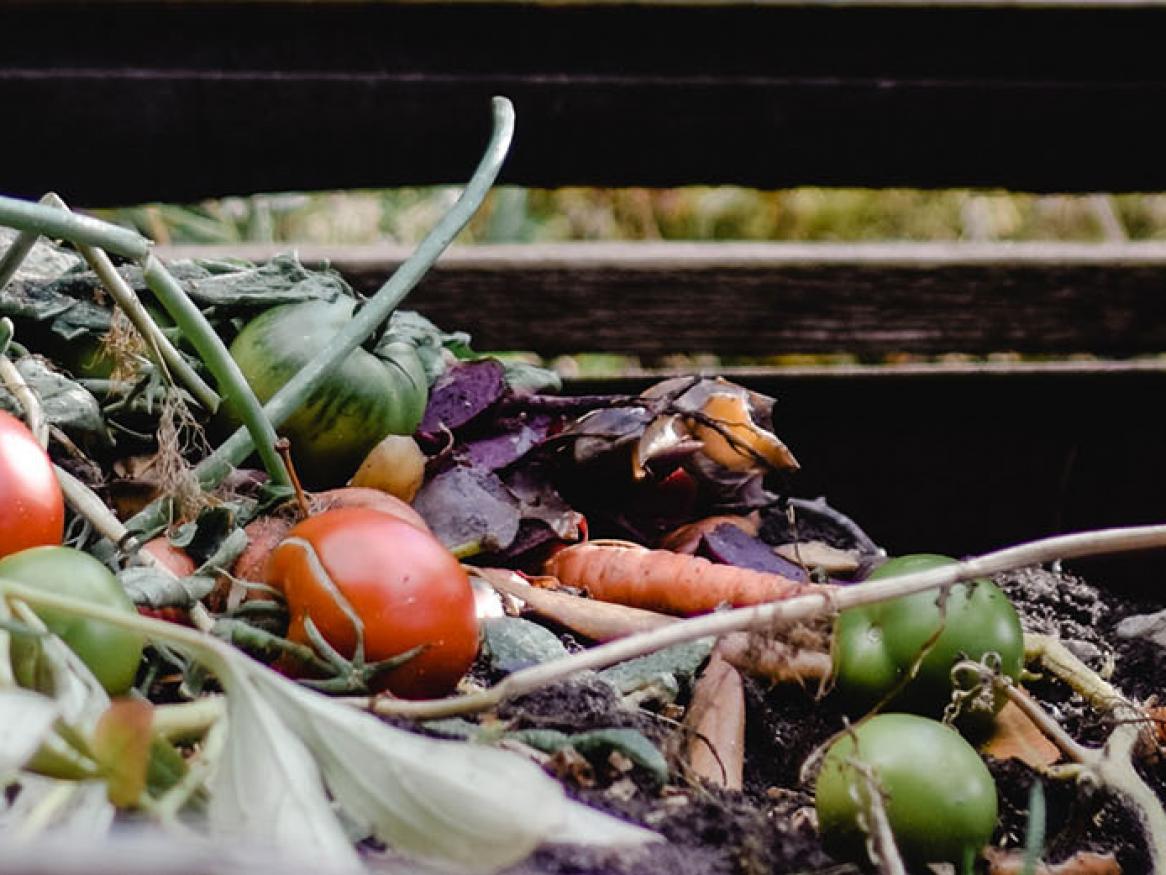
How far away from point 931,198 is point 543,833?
12.7 feet

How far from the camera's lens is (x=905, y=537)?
216cm

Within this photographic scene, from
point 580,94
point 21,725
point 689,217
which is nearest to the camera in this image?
point 21,725

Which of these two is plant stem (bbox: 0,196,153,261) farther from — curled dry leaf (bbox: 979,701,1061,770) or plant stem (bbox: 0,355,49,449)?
curled dry leaf (bbox: 979,701,1061,770)

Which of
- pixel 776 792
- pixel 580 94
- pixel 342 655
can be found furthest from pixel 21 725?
pixel 580 94

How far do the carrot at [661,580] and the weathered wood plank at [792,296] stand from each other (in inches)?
27.5

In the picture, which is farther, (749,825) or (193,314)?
(193,314)

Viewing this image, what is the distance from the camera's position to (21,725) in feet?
1.78

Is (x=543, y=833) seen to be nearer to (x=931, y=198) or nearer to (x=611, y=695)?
(x=611, y=695)

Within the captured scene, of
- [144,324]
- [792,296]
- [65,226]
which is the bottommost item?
[792,296]

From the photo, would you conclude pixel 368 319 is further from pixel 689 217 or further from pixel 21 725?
pixel 689 217

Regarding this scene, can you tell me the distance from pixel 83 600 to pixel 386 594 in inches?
7.8

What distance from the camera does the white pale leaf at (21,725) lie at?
524 millimetres

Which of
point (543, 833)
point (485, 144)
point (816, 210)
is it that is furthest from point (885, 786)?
point (816, 210)

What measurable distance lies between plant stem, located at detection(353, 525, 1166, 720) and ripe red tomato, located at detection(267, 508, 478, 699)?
78 millimetres
